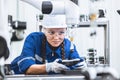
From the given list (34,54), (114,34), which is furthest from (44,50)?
(114,34)

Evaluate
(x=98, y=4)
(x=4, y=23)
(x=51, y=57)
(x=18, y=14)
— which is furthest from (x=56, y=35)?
(x=18, y=14)

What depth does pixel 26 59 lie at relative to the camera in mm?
1882

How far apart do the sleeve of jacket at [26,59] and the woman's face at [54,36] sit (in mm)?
126

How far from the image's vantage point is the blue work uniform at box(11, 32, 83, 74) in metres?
1.88

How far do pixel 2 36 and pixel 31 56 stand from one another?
3.69ft

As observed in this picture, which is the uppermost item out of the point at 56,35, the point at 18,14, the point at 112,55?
the point at 18,14

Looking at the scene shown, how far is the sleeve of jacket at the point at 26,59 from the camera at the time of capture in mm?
1845

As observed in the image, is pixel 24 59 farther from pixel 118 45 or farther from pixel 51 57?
pixel 118 45

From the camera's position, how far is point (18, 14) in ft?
13.4

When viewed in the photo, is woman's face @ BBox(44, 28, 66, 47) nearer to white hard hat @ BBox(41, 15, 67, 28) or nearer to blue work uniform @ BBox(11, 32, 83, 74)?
blue work uniform @ BBox(11, 32, 83, 74)

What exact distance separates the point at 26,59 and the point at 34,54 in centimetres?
11

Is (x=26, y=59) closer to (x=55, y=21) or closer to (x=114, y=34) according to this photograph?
(x=55, y=21)

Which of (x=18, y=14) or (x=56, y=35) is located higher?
(x=18, y=14)

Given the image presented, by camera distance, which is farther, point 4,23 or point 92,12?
point 92,12
